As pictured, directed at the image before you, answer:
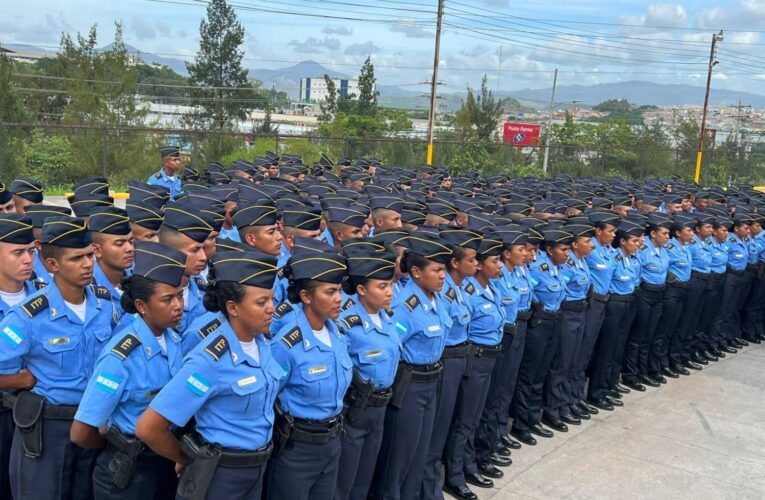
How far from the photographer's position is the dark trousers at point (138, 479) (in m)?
3.05

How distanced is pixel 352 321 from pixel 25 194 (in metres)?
3.75

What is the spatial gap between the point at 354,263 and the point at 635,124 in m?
43.3

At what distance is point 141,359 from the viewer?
304cm

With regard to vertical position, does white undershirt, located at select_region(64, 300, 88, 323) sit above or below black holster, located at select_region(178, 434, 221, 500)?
above

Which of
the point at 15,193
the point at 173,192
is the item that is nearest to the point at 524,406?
the point at 15,193

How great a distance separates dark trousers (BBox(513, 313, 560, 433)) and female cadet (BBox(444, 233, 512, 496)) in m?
0.88

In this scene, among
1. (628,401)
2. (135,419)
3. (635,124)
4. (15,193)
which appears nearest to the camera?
(135,419)

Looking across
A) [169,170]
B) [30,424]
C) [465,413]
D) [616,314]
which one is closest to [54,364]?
[30,424]

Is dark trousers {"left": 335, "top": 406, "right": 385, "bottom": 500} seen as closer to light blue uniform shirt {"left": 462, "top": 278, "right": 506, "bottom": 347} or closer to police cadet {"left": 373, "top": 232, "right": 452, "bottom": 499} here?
police cadet {"left": 373, "top": 232, "right": 452, "bottom": 499}

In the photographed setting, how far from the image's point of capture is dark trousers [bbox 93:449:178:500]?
305 centimetres

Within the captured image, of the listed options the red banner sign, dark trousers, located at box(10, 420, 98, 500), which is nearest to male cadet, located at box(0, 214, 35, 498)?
dark trousers, located at box(10, 420, 98, 500)

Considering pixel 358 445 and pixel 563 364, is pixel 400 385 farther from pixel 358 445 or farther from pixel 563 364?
pixel 563 364

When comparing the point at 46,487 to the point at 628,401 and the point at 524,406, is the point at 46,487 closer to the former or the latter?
the point at 524,406

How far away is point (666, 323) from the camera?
7.84 meters
